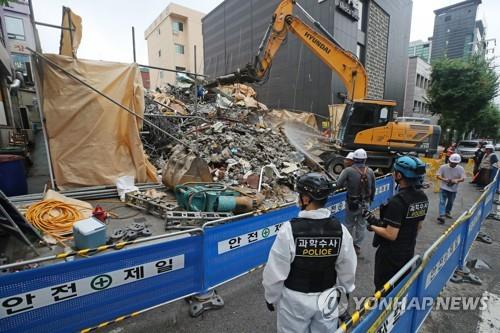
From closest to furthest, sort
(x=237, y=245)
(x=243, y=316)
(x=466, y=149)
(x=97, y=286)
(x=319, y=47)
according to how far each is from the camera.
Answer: (x=97, y=286) → (x=243, y=316) → (x=237, y=245) → (x=319, y=47) → (x=466, y=149)

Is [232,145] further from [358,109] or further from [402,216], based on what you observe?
[402,216]

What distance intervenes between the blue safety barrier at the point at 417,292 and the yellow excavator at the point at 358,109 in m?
7.01

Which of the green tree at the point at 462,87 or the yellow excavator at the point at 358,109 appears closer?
the yellow excavator at the point at 358,109

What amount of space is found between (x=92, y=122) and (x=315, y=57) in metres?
17.6

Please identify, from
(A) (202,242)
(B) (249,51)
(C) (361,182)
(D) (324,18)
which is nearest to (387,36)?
(D) (324,18)

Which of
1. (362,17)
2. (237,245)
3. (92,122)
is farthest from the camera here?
(362,17)

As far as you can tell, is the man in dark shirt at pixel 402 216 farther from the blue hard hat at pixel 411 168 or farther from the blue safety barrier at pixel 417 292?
the blue safety barrier at pixel 417 292

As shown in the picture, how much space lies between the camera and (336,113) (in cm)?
1557

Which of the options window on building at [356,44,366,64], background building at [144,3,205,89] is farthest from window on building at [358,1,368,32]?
background building at [144,3,205,89]

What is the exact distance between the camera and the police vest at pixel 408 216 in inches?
95.0

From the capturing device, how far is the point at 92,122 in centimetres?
642

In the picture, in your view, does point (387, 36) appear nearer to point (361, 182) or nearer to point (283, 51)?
point (283, 51)

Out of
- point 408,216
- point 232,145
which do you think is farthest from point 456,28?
point 408,216

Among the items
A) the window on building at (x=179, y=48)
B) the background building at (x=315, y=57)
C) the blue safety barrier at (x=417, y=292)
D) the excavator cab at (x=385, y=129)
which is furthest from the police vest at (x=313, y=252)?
the window on building at (x=179, y=48)
